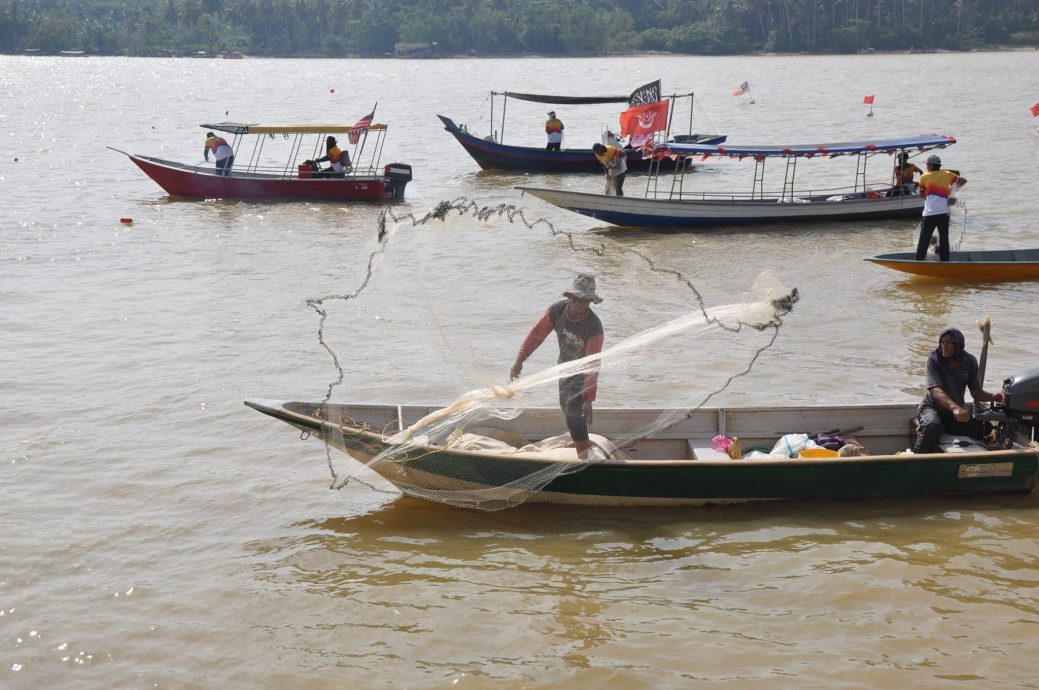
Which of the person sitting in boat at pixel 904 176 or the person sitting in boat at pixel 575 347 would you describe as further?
the person sitting in boat at pixel 904 176

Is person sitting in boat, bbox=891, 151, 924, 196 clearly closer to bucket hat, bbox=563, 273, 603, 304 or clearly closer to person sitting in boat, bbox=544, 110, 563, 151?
person sitting in boat, bbox=544, 110, 563, 151

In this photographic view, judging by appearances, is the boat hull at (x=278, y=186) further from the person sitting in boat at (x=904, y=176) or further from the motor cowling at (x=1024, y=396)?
the motor cowling at (x=1024, y=396)

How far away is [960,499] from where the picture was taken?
834 centimetres

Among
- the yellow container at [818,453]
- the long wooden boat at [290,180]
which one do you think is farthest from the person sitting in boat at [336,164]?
the yellow container at [818,453]

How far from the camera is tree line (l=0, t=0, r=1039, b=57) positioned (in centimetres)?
9731

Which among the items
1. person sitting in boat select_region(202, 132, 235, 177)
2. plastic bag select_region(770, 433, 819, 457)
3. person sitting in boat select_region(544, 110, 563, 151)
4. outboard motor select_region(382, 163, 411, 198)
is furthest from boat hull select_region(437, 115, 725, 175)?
plastic bag select_region(770, 433, 819, 457)

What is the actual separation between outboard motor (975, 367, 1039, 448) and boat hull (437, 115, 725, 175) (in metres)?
19.2

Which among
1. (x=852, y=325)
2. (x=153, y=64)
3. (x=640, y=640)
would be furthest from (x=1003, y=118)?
(x=153, y=64)

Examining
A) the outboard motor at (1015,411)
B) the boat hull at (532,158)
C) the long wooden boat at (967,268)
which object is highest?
the boat hull at (532,158)

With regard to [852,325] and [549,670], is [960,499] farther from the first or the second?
[852,325]

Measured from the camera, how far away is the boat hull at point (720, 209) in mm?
19297

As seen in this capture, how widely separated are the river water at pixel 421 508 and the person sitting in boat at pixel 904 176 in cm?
66

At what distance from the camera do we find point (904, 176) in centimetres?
1986

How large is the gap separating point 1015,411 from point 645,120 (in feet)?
48.5
